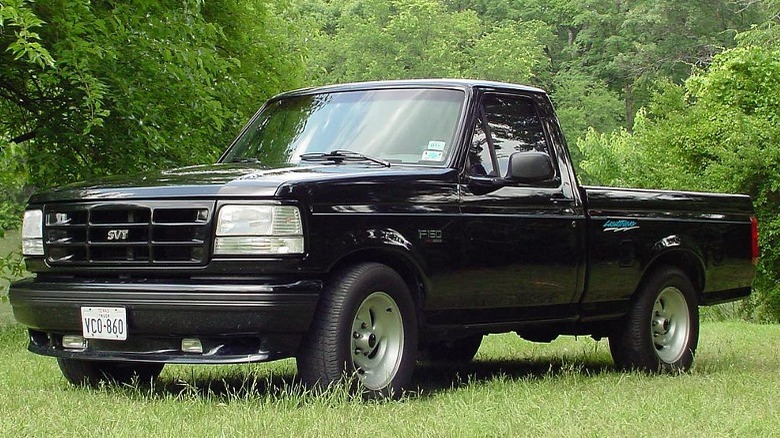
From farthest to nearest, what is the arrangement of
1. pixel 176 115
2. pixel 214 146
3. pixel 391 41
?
1. pixel 391 41
2. pixel 214 146
3. pixel 176 115

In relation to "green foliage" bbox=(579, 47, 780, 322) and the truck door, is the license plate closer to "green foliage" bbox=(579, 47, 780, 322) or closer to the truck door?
the truck door

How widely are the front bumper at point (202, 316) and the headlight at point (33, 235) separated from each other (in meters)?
0.54

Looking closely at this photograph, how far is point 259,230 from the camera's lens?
21.6ft

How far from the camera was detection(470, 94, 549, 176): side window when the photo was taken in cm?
811

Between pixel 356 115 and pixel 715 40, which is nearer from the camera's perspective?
pixel 356 115

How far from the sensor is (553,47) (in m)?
72.1

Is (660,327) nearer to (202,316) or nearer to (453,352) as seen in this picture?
(453,352)

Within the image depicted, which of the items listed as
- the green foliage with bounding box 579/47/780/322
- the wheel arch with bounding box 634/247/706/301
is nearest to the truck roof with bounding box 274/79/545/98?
the wheel arch with bounding box 634/247/706/301

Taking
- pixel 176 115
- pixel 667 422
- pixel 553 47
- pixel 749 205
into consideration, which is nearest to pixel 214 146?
pixel 176 115

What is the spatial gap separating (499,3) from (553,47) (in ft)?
16.3

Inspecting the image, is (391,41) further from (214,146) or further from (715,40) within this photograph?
(214,146)

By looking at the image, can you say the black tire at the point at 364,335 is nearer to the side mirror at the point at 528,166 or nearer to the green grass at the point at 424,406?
the green grass at the point at 424,406

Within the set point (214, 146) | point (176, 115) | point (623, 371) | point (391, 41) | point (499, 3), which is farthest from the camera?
point (499, 3)

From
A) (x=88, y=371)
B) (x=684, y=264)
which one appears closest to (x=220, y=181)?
(x=88, y=371)
